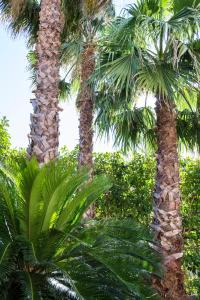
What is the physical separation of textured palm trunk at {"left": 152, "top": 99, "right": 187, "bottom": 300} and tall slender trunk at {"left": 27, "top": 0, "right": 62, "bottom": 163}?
79.1 inches

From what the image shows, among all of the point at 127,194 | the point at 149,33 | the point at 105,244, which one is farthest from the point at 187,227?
the point at 105,244

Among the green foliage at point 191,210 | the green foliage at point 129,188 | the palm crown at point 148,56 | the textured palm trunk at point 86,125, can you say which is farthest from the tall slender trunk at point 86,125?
the green foliage at point 191,210

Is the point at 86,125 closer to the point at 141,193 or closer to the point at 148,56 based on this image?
the point at 148,56

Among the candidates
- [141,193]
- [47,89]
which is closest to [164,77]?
[47,89]

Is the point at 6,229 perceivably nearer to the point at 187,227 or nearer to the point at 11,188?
the point at 11,188

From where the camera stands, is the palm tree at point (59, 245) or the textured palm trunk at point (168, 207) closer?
the palm tree at point (59, 245)

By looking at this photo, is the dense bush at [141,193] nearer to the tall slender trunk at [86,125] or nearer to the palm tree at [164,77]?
the tall slender trunk at [86,125]

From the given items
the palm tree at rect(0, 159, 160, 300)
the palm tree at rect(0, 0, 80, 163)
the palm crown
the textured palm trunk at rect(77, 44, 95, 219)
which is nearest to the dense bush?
the textured palm trunk at rect(77, 44, 95, 219)

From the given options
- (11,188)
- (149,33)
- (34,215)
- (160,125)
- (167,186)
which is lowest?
(34,215)

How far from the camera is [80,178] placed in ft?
17.3

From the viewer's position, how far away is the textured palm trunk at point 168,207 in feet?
23.5

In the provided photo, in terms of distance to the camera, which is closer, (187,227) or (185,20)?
(185,20)

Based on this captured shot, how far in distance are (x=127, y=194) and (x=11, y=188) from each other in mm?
7879

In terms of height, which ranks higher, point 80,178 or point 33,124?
point 33,124
